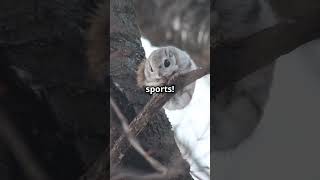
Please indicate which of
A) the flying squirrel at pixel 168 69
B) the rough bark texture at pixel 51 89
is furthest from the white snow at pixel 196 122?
the rough bark texture at pixel 51 89

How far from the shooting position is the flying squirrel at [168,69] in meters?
1.47

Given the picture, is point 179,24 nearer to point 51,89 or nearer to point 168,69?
point 168,69

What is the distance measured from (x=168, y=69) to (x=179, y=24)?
0.14m

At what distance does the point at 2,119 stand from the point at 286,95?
890 millimetres

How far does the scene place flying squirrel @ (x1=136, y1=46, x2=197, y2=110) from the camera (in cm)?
147

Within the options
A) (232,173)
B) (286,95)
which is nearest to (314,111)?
(286,95)

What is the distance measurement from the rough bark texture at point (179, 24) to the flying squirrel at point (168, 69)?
0.02 m

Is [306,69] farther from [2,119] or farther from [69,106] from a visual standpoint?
[2,119]

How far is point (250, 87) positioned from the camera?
1483mm

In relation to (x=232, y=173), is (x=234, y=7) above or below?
above

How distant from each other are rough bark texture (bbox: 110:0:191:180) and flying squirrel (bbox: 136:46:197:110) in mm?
28

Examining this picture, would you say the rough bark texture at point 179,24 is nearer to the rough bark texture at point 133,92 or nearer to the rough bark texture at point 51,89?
the rough bark texture at point 133,92

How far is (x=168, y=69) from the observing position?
148cm

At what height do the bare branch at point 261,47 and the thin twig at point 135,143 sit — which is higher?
the bare branch at point 261,47
